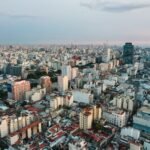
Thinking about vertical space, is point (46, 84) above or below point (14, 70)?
below

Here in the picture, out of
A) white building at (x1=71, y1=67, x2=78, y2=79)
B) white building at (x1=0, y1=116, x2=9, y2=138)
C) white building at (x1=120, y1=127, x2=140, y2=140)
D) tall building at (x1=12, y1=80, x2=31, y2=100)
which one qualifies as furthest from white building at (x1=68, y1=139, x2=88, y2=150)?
white building at (x1=71, y1=67, x2=78, y2=79)

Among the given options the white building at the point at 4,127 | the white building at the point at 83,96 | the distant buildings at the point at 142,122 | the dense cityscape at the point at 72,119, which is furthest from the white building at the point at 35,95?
the distant buildings at the point at 142,122

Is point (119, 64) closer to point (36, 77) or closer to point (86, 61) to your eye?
point (86, 61)

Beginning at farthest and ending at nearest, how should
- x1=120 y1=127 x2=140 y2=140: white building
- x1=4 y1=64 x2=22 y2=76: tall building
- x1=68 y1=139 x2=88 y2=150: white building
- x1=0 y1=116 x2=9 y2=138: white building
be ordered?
1. x1=4 y1=64 x2=22 y2=76: tall building
2. x1=0 y1=116 x2=9 y2=138: white building
3. x1=120 y1=127 x2=140 y2=140: white building
4. x1=68 y1=139 x2=88 y2=150: white building

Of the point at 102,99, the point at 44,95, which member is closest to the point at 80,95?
the point at 102,99

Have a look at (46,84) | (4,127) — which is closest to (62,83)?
(46,84)

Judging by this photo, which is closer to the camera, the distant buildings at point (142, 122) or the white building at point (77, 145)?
the white building at point (77, 145)

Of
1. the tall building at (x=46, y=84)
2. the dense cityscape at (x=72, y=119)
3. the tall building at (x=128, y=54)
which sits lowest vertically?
the dense cityscape at (x=72, y=119)

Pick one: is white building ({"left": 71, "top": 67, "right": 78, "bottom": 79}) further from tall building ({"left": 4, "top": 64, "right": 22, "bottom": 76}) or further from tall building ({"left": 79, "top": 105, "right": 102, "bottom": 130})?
tall building ({"left": 79, "top": 105, "right": 102, "bottom": 130})

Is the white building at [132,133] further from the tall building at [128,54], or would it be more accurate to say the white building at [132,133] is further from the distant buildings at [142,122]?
the tall building at [128,54]

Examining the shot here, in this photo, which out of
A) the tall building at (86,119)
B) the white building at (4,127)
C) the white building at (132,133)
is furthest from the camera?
the tall building at (86,119)

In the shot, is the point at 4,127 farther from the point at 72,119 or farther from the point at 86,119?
Answer: the point at 86,119
